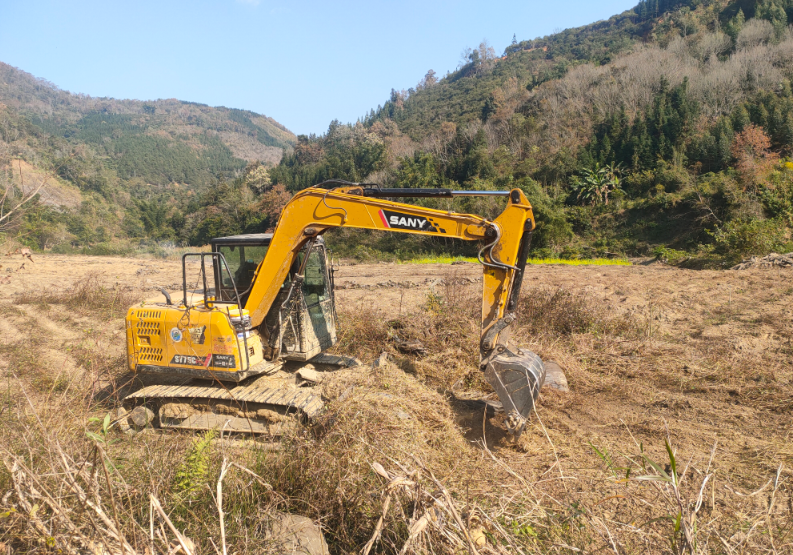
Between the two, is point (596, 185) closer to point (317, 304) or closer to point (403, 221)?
point (317, 304)

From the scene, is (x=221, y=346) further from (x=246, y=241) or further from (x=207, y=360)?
(x=246, y=241)

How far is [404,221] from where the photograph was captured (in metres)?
5.30

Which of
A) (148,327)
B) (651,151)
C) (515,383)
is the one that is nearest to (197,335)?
(148,327)

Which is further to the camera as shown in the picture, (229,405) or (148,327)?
(148,327)

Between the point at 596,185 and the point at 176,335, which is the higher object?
the point at 596,185

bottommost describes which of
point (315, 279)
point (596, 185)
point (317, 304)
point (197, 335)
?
point (197, 335)

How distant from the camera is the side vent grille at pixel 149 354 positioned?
19.5 feet

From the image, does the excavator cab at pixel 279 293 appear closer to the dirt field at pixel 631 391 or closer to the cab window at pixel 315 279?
the cab window at pixel 315 279

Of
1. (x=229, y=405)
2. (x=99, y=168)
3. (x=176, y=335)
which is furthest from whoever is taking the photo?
(x=99, y=168)

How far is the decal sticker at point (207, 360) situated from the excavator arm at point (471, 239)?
56 centimetres

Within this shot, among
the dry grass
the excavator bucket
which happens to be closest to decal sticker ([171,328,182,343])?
the excavator bucket

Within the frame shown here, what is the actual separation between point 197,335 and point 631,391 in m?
5.89

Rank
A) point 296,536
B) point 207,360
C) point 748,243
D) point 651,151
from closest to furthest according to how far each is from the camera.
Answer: point 296,536 → point 207,360 → point 748,243 → point 651,151

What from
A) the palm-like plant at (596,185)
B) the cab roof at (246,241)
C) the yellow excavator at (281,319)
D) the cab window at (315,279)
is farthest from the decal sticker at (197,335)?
the palm-like plant at (596,185)
